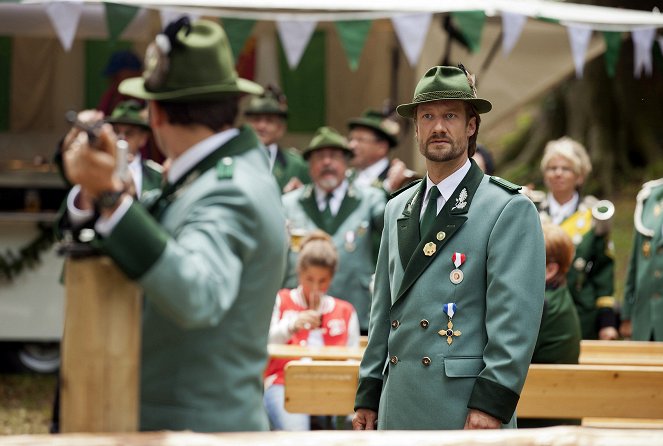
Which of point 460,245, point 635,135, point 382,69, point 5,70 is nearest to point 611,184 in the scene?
point 635,135

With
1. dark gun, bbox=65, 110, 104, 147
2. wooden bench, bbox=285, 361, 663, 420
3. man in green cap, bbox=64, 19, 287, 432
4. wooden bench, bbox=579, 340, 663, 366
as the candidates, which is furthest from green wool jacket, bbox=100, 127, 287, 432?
wooden bench, bbox=579, 340, 663, 366

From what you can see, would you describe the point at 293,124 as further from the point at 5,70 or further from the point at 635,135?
the point at 635,135

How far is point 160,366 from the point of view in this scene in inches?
105

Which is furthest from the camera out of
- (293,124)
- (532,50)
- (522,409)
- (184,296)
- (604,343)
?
(293,124)

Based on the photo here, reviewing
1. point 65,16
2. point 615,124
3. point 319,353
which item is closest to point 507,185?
point 319,353

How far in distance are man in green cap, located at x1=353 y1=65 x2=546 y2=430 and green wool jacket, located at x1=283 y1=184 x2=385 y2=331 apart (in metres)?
3.41

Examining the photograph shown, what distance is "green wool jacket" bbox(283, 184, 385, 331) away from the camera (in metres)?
7.37

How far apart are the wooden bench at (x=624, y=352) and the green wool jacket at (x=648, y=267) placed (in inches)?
27.5

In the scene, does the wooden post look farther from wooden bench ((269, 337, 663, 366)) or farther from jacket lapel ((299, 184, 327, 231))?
jacket lapel ((299, 184, 327, 231))

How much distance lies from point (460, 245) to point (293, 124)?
9.99 m

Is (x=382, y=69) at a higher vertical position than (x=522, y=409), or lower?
higher

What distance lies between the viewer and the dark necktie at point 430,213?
12.4 feet

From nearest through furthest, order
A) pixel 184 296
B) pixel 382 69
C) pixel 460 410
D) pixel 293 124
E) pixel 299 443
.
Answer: pixel 184 296 → pixel 299 443 → pixel 460 410 → pixel 382 69 → pixel 293 124

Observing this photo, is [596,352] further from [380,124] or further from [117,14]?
[117,14]
